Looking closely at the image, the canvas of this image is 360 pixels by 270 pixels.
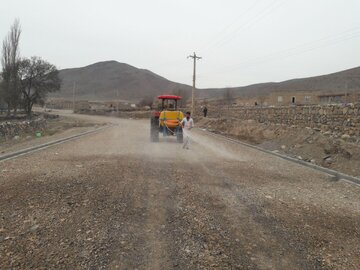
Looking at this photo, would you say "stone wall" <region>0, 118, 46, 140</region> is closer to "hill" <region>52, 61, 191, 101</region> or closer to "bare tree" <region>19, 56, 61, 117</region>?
"bare tree" <region>19, 56, 61, 117</region>

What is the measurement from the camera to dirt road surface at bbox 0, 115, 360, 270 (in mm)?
3961

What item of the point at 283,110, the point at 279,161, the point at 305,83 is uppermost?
the point at 305,83

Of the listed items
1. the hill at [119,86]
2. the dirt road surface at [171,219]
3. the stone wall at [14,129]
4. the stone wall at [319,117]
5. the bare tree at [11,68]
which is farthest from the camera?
the hill at [119,86]

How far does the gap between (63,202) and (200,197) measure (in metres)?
2.60

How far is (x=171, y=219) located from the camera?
5.14 metres

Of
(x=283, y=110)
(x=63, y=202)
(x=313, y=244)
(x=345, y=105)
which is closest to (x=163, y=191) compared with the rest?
(x=63, y=202)

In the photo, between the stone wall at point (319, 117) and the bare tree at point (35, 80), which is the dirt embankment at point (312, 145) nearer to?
the stone wall at point (319, 117)

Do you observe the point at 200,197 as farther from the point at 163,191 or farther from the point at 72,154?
the point at 72,154

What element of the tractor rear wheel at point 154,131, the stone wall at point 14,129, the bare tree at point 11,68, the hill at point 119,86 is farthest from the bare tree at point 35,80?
the hill at point 119,86

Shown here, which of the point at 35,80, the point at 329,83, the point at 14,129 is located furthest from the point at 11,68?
the point at 329,83

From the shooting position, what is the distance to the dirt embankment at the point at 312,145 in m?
10.9

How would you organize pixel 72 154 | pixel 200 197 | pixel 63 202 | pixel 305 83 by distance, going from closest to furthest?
1. pixel 63 202
2. pixel 200 197
3. pixel 72 154
4. pixel 305 83

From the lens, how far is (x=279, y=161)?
11992mm

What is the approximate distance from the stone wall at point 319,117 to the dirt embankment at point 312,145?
0.50 metres
